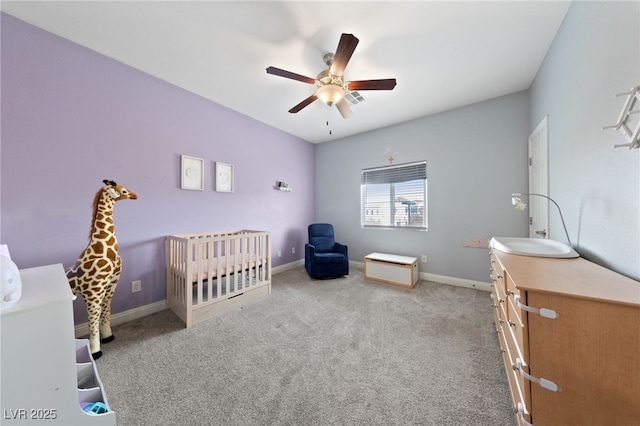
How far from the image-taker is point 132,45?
193cm

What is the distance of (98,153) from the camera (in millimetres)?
2037

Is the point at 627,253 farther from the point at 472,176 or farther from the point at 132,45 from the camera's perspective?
the point at 132,45

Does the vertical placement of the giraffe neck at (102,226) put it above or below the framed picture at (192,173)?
below

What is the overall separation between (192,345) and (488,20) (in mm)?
3597

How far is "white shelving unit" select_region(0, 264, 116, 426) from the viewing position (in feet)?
2.76

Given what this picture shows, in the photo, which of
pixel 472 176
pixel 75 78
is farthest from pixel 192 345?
pixel 472 176

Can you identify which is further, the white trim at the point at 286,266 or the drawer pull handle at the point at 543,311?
the white trim at the point at 286,266

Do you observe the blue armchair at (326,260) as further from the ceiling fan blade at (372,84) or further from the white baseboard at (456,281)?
the ceiling fan blade at (372,84)

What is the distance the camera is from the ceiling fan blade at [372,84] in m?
1.82

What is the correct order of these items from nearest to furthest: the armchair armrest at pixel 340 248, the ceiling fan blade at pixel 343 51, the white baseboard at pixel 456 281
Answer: the ceiling fan blade at pixel 343 51
the white baseboard at pixel 456 281
the armchair armrest at pixel 340 248

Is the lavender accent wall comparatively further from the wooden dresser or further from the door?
the door

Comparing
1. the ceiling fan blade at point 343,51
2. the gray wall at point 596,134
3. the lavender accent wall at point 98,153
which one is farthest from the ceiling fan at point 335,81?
the lavender accent wall at point 98,153

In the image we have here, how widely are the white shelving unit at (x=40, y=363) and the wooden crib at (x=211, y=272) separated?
43.9 inches

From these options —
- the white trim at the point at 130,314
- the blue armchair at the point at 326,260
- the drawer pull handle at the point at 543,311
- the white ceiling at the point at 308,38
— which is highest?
the white ceiling at the point at 308,38
